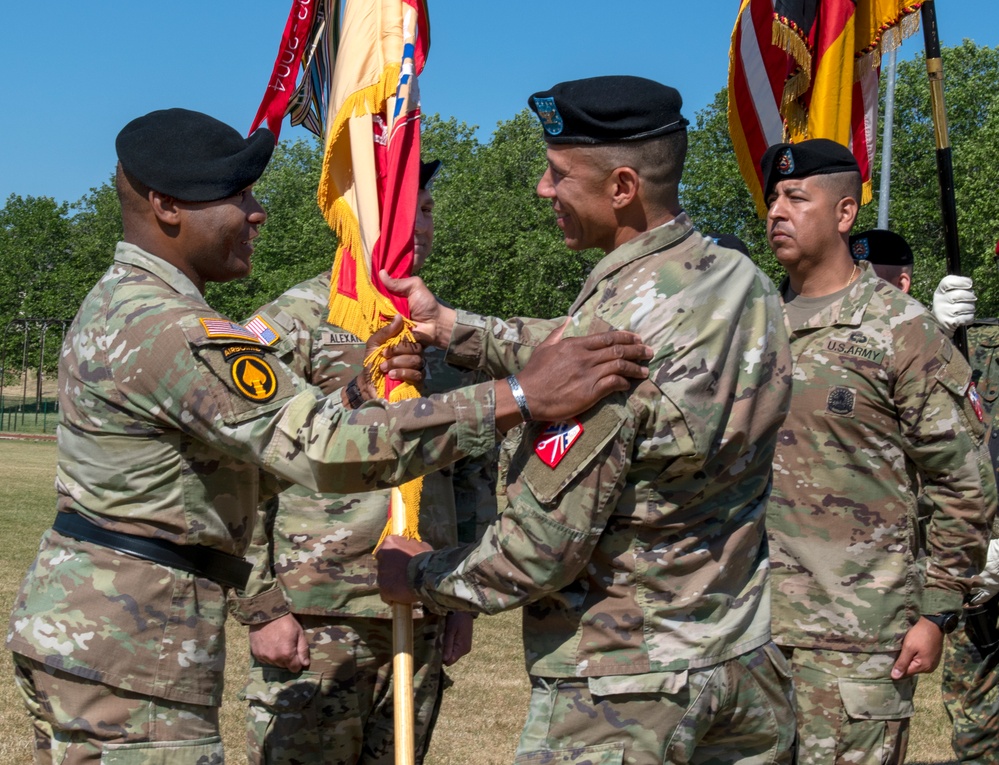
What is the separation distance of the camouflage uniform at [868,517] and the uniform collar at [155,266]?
2.43m

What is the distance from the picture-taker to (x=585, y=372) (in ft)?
9.71

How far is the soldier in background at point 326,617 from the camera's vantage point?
175 inches

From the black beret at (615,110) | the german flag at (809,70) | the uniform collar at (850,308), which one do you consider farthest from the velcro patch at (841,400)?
the german flag at (809,70)

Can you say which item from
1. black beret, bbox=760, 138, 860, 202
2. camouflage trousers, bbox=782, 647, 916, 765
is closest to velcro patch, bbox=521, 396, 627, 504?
camouflage trousers, bbox=782, 647, 916, 765

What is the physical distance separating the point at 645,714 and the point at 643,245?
3.96 ft

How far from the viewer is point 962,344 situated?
754cm

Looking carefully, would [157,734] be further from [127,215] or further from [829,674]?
[829,674]

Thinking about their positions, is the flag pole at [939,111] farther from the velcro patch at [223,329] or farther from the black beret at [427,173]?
the velcro patch at [223,329]

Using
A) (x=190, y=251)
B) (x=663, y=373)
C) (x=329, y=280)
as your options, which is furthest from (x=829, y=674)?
(x=190, y=251)

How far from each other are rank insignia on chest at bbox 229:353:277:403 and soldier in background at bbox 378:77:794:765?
67cm

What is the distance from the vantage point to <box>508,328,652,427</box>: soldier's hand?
2941 millimetres

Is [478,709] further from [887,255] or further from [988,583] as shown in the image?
[887,255]

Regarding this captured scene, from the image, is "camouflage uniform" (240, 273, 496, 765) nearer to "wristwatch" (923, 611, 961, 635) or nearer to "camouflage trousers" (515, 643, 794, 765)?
"camouflage trousers" (515, 643, 794, 765)

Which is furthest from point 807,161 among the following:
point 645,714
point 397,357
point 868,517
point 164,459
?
point 164,459
